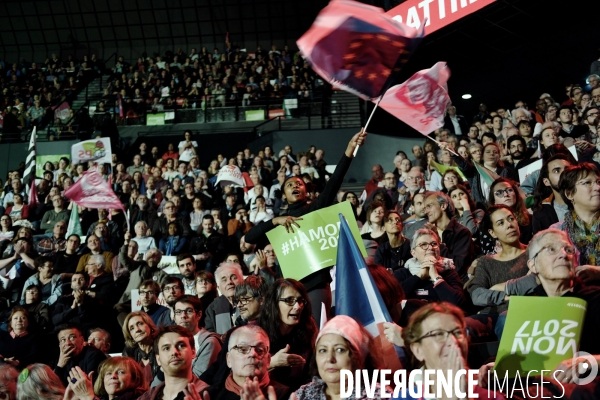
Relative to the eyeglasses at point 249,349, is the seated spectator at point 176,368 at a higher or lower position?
lower

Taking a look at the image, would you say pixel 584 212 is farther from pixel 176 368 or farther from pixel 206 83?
pixel 206 83

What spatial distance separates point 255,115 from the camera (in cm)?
1892

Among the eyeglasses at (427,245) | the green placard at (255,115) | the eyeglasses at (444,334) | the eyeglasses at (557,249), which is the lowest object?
the eyeglasses at (444,334)

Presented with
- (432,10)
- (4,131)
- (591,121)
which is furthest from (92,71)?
(591,121)

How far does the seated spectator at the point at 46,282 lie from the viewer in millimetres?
8164

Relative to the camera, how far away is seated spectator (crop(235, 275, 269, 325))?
17.0 ft

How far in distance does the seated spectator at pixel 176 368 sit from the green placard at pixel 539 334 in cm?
186

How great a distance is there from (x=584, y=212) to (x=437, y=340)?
167cm

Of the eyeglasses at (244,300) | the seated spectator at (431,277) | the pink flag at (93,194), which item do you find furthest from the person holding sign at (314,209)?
the pink flag at (93,194)

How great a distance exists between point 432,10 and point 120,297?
719cm

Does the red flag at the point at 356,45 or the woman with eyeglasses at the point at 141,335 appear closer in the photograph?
the red flag at the point at 356,45

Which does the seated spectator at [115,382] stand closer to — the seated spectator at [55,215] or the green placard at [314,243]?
the green placard at [314,243]

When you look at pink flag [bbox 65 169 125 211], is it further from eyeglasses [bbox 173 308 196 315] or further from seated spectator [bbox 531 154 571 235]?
seated spectator [bbox 531 154 571 235]

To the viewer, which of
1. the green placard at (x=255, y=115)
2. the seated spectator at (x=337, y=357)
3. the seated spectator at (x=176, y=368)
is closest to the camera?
the seated spectator at (x=337, y=357)
